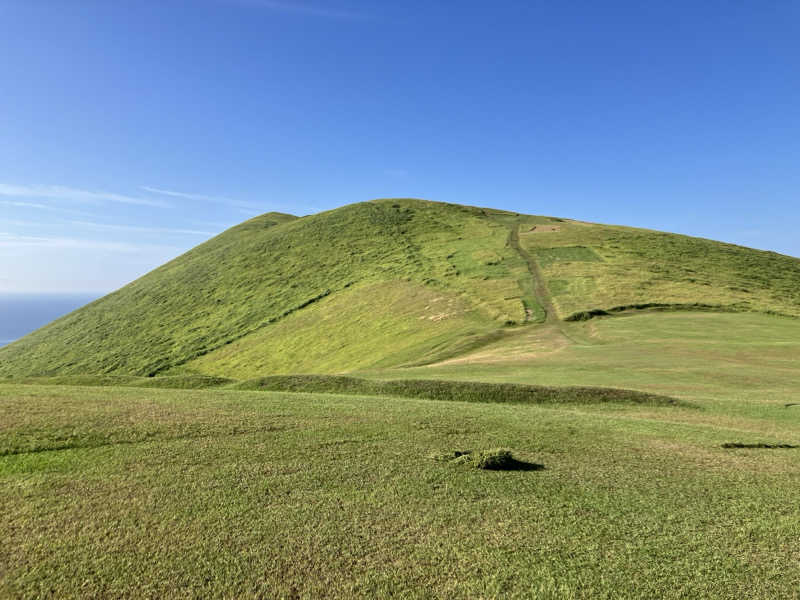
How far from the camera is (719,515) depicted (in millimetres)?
7941

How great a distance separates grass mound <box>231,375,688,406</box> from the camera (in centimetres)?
1925

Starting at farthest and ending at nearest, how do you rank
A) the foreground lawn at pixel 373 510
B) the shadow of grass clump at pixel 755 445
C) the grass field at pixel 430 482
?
the shadow of grass clump at pixel 755 445, the grass field at pixel 430 482, the foreground lawn at pixel 373 510

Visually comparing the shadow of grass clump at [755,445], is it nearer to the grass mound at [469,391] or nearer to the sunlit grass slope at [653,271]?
the grass mound at [469,391]

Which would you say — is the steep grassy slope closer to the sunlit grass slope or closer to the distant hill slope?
the distant hill slope

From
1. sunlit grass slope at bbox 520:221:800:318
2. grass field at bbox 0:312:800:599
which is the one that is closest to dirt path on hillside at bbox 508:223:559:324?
sunlit grass slope at bbox 520:221:800:318

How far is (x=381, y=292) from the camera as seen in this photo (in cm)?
6731

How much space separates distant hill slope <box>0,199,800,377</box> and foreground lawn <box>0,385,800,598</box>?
84.5ft

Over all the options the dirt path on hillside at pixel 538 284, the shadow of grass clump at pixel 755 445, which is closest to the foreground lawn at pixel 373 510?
the shadow of grass clump at pixel 755 445

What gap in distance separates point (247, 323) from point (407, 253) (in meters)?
31.2

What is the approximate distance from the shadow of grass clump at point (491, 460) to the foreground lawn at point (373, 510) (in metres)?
0.29

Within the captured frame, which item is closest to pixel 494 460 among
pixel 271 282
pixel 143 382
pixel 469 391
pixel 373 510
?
pixel 373 510

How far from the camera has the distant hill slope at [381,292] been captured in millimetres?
50094

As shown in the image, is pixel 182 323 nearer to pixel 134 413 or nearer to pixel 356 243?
pixel 356 243

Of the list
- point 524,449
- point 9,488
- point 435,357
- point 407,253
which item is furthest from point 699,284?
point 9,488
